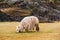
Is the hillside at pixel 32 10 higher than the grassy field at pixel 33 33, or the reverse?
the hillside at pixel 32 10

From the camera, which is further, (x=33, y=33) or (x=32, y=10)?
(x=32, y=10)

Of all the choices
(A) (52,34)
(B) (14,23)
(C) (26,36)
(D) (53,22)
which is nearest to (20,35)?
(C) (26,36)

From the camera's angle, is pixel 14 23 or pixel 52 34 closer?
Answer: pixel 52 34

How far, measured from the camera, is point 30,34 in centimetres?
405

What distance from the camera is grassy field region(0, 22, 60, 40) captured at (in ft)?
12.6

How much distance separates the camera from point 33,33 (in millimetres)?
4141

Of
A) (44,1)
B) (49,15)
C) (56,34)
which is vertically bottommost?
(56,34)

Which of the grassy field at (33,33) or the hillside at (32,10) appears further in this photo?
the hillside at (32,10)

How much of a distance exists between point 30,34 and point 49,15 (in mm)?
1214

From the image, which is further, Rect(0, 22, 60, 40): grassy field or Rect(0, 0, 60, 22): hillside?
Rect(0, 0, 60, 22): hillside

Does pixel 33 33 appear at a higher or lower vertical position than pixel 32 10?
lower

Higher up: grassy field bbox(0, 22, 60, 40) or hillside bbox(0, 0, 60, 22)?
hillside bbox(0, 0, 60, 22)

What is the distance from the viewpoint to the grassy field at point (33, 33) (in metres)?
3.84

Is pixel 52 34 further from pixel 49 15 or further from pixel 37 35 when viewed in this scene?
pixel 49 15
